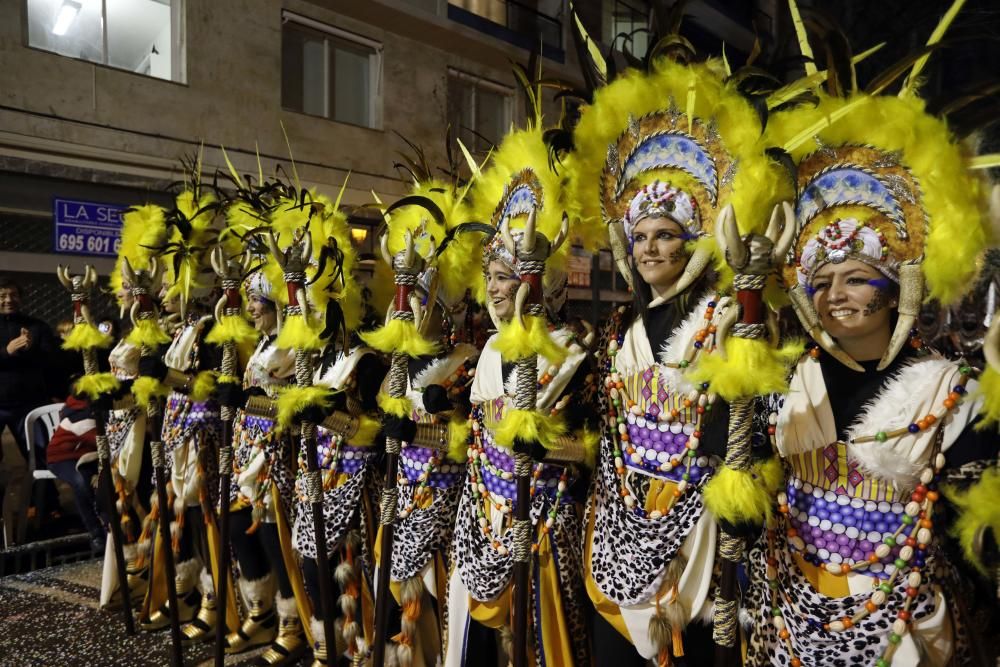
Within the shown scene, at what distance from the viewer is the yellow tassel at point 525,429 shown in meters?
2.11

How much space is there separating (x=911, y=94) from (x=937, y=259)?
0.49m

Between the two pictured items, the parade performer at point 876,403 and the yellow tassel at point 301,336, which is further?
the yellow tassel at point 301,336

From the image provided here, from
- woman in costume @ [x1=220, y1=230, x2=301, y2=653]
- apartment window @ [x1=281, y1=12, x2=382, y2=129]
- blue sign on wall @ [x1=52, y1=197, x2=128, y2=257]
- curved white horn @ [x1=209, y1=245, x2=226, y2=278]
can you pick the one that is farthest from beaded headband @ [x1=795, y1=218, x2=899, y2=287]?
apartment window @ [x1=281, y1=12, x2=382, y2=129]

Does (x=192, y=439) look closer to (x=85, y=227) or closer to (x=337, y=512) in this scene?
(x=337, y=512)

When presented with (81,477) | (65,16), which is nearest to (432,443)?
(81,477)

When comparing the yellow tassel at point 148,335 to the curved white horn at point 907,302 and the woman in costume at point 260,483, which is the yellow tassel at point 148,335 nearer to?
the woman in costume at point 260,483

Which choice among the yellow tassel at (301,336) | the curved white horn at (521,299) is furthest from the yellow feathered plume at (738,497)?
the yellow tassel at (301,336)

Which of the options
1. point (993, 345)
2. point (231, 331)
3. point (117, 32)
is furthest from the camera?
point (117, 32)

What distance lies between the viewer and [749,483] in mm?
1687

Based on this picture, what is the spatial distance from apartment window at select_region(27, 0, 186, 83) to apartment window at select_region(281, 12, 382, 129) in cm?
135

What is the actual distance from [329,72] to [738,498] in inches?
350

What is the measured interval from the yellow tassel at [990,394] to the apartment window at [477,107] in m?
9.31

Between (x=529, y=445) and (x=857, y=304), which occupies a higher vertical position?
(x=857, y=304)

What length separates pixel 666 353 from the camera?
214 cm
